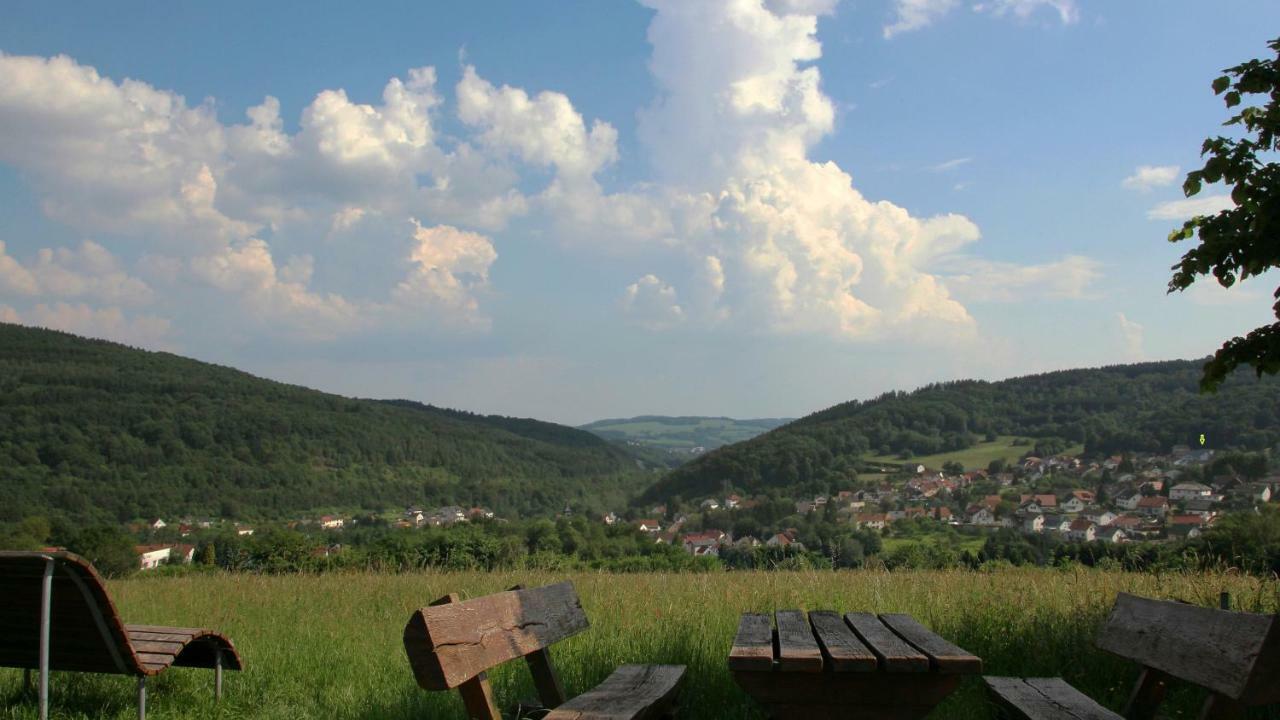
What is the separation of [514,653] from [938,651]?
1.44 m

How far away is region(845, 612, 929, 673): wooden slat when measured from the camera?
8.70ft

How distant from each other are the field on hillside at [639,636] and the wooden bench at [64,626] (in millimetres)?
404

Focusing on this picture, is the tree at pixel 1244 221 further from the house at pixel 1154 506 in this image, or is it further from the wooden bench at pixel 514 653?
the house at pixel 1154 506

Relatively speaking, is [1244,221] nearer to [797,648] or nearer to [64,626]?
[797,648]

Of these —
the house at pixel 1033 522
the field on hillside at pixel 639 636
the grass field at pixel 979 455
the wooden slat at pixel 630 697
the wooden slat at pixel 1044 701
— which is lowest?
the house at pixel 1033 522

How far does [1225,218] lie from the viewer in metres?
5.18

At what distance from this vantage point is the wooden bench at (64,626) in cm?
371

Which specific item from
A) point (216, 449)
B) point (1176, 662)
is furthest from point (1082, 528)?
point (216, 449)

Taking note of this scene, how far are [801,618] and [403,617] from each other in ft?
14.1

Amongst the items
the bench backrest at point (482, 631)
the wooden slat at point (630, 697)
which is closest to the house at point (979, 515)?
the wooden slat at point (630, 697)

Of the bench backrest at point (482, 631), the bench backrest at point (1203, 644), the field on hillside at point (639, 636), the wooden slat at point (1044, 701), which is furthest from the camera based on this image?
the field on hillside at point (639, 636)

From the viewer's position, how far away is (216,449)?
299 feet

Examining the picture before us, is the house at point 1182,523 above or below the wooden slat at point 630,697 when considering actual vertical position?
below

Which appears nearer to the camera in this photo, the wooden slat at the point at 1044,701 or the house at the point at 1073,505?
the wooden slat at the point at 1044,701
